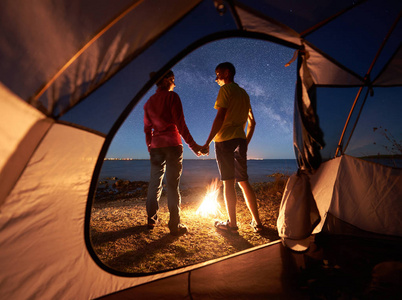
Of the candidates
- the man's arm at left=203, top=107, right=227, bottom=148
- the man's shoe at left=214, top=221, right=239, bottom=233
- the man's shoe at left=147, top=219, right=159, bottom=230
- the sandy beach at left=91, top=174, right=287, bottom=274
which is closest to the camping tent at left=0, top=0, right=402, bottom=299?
the sandy beach at left=91, top=174, right=287, bottom=274

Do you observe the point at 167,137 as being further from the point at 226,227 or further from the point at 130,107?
the point at 226,227

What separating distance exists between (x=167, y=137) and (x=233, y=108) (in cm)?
91

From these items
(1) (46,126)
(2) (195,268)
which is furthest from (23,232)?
(2) (195,268)

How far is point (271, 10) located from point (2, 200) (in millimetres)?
2188

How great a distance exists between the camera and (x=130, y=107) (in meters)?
1.19

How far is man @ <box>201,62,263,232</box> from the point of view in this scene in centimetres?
205

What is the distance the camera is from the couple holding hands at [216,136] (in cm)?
208

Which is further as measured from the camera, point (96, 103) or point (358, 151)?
point (358, 151)

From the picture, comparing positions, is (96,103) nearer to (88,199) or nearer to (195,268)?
(88,199)

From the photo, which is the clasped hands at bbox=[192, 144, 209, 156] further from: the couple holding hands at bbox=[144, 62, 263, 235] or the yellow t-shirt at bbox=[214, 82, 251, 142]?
the yellow t-shirt at bbox=[214, 82, 251, 142]

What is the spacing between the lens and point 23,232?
88 cm

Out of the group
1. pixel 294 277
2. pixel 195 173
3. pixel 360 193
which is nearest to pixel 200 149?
pixel 294 277

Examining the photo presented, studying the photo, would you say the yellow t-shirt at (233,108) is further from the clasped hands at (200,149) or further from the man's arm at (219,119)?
the clasped hands at (200,149)

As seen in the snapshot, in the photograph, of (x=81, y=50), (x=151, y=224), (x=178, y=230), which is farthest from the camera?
(x=151, y=224)
